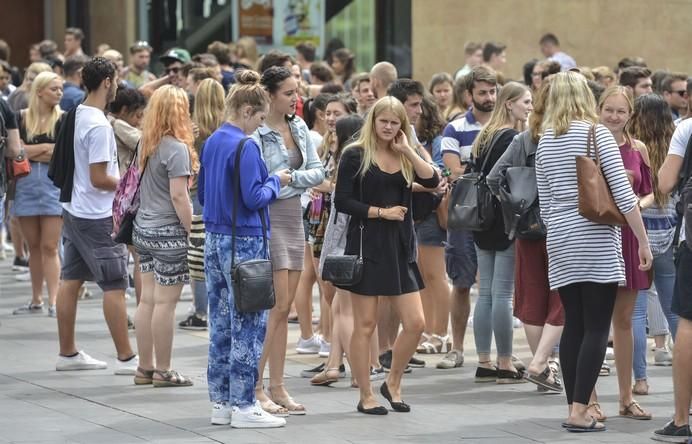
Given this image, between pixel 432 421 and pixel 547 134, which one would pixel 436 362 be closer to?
pixel 432 421

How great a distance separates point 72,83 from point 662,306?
23.6 feet

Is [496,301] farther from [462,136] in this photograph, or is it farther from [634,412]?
[634,412]

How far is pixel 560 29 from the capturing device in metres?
21.3

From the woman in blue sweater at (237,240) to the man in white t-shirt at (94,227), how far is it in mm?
1835

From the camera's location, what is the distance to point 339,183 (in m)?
9.02

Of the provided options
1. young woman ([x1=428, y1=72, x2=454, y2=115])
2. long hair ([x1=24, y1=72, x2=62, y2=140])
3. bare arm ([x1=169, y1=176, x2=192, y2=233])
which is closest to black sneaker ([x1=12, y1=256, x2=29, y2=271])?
long hair ([x1=24, y1=72, x2=62, y2=140])

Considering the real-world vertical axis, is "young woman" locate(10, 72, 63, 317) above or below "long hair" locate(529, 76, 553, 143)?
below

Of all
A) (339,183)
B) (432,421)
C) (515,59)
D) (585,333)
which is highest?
(515,59)

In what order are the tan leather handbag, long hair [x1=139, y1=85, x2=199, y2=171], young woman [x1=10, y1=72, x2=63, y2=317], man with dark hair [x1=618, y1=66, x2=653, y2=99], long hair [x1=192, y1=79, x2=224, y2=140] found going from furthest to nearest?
young woman [x1=10, y1=72, x2=63, y2=317], man with dark hair [x1=618, y1=66, x2=653, y2=99], long hair [x1=192, y1=79, x2=224, y2=140], long hair [x1=139, y1=85, x2=199, y2=171], the tan leather handbag

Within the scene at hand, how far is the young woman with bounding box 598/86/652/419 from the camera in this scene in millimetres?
8711

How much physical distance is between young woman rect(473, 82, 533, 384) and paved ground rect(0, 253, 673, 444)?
6.7 inches

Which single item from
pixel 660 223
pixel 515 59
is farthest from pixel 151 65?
pixel 660 223

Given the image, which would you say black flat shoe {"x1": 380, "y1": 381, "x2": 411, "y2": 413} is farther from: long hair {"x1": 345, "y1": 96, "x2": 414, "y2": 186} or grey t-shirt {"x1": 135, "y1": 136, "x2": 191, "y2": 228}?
grey t-shirt {"x1": 135, "y1": 136, "x2": 191, "y2": 228}

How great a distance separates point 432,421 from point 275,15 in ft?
45.1
